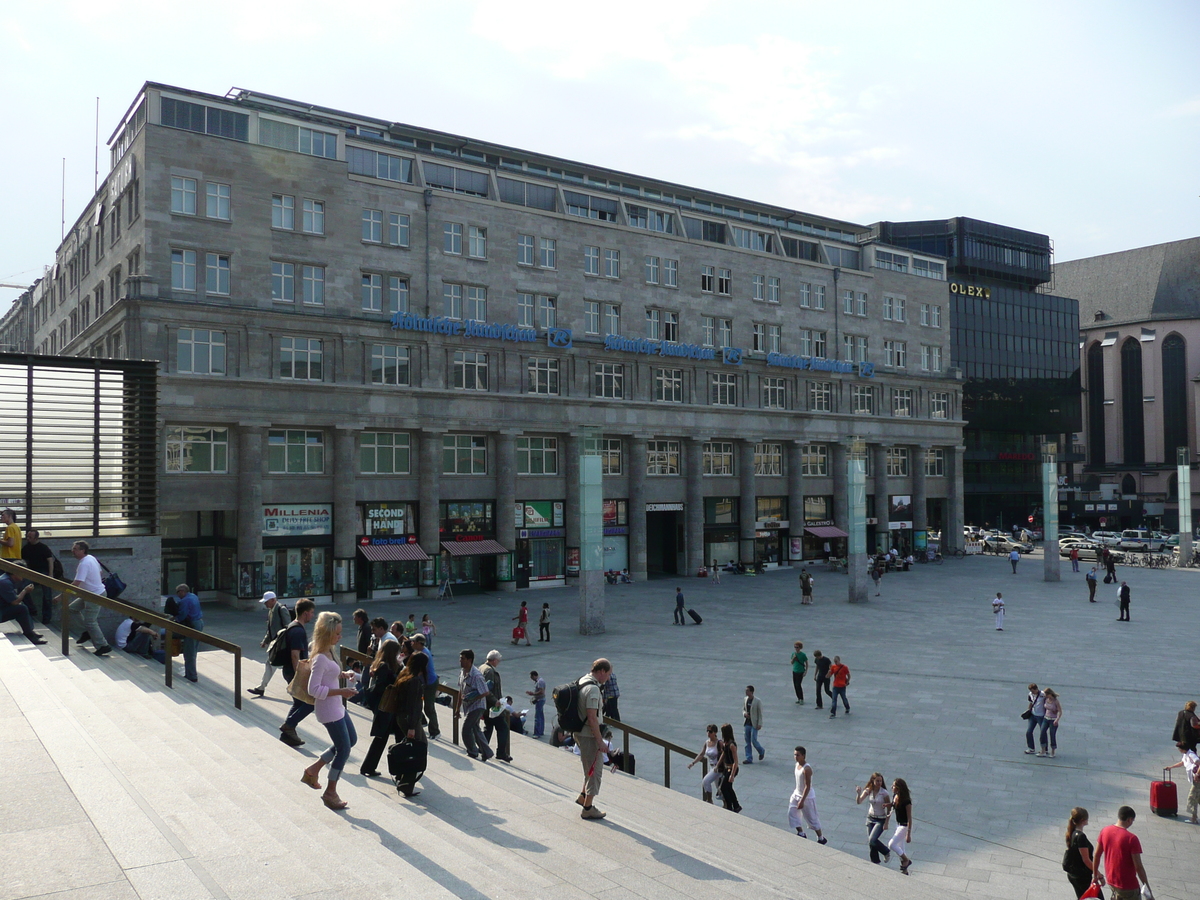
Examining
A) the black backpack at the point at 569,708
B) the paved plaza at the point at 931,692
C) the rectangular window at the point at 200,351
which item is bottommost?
the paved plaza at the point at 931,692

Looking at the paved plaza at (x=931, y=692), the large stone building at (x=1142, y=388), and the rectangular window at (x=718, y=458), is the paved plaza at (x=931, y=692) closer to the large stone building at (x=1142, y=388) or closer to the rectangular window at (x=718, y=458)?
the rectangular window at (x=718, y=458)

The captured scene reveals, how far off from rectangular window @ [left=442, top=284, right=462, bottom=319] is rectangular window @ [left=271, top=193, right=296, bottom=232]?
27.2 ft

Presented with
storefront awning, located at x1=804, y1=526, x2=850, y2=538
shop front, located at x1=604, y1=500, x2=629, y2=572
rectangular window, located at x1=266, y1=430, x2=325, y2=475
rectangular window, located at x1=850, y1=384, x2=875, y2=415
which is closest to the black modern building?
rectangular window, located at x1=850, y1=384, x2=875, y2=415

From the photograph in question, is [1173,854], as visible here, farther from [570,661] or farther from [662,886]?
[570,661]

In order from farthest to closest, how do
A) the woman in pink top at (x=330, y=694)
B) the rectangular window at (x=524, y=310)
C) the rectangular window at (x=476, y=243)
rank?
the rectangular window at (x=524, y=310) < the rectangular window at (x=476, y=243) < the woman in pink top at (x=330, y=694)

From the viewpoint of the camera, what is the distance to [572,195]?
55.3 meters

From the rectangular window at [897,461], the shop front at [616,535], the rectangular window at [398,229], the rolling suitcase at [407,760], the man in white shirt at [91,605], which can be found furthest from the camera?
the rectangular window at [897,461]

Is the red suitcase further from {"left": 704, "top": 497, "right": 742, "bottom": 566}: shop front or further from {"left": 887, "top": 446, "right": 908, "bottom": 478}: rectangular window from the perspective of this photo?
{"left": 887, "top": 446, "right": 908, "bottom": 478}: rectangular window

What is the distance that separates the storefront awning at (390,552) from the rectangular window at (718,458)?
70.3 ft

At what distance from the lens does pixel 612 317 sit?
55031 millimetres

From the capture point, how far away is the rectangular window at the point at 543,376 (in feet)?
168

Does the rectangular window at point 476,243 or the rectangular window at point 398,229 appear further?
the rectangular window at point 476,243

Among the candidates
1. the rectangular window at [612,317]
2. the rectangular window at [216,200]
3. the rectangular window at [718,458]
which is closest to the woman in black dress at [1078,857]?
the rectangular window at [216,200]

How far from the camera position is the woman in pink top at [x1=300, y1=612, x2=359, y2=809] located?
905cm
